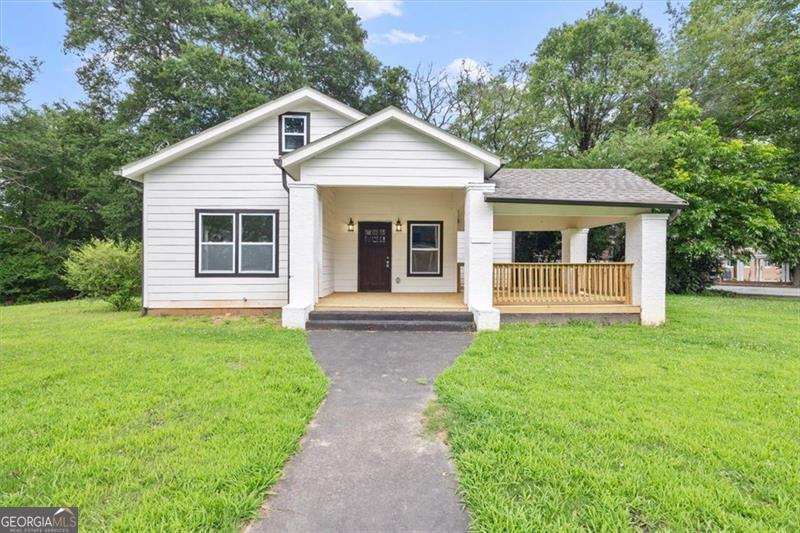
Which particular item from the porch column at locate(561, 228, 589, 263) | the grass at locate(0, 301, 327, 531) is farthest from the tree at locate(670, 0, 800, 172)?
the grass at locate(0, 301, 327, 531)

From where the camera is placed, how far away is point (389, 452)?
2.93 meters

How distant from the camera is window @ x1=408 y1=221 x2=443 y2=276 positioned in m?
11.0

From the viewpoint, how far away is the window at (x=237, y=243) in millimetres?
9172

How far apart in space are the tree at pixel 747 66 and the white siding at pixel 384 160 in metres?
16.3

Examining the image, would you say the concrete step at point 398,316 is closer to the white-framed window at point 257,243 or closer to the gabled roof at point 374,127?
the white-framed window at point 257,243

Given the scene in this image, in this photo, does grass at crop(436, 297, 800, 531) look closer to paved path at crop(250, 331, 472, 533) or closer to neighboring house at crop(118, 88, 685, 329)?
paved path at crop(250, 331, 472, 533)

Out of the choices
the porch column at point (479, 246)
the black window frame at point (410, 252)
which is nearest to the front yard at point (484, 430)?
the porch column at point (479, 246)

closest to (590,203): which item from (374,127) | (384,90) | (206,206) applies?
(374,127)

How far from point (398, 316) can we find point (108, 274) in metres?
8.23

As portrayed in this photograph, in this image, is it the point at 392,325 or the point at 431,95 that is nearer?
the point at 392,325

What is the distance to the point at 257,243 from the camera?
9328 mm

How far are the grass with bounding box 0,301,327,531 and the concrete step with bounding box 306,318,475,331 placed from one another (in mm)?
1275

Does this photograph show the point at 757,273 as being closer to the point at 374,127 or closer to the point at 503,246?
the point at 503,246

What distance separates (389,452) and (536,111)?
21.1 m
